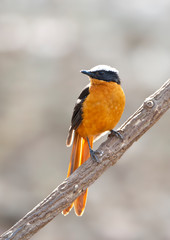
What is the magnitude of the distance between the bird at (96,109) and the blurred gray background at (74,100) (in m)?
3.45

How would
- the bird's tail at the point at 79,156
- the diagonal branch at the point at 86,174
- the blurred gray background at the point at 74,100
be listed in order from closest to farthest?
the diagonal branch at the point at 86,174 < the bird's tail at the point at 79,156 < the blurred gray background at the point at 74,100

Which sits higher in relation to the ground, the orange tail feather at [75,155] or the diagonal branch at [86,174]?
the orange tail feather at [75,155]

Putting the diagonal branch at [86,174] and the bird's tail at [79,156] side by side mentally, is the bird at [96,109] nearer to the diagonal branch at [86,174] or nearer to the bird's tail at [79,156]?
the bird's tail at [79,156]

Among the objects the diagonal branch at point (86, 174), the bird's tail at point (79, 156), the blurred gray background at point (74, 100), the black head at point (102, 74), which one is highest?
the blurred gray background at point (74, 100)

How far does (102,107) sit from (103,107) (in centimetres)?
1

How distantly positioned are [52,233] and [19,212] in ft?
2.60

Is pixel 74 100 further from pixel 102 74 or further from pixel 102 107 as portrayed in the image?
pixel 102 107

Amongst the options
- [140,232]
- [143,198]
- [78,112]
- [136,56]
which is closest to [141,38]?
[136,56]

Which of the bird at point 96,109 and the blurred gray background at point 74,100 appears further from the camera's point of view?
the blurred gray background at point 74,100

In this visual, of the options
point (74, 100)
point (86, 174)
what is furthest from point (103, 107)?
point (74, 100)

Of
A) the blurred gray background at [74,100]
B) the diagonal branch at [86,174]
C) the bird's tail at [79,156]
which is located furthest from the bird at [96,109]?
the blurred gray background at [74,100]

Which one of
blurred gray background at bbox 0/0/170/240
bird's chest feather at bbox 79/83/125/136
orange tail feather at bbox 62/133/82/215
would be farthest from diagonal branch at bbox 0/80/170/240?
blurred gray background at bbox 0/0/170/240

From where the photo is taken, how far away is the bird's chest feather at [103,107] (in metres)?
5.01

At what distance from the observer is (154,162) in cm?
950
